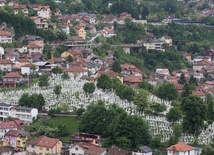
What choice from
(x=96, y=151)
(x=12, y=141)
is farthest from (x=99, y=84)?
(x=96, y=151)

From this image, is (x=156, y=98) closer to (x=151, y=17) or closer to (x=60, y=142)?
(x=60, y=142)

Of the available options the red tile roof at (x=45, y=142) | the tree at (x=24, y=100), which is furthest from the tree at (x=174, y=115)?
the tree at (x=24, y=100)

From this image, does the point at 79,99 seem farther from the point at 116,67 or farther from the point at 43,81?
the point at 116,67

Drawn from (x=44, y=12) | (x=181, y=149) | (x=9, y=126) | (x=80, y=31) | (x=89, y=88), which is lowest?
(x=181, y=149)

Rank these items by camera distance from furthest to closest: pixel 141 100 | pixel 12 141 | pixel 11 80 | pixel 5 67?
pixel 5 67 < pixel 11 80 < pixel 141 100 < pixel 12 141

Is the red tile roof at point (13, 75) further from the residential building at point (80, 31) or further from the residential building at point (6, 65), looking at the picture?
the residential building at point (80, 31)

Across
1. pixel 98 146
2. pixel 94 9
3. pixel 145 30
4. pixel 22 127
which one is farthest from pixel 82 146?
pixel 94 9

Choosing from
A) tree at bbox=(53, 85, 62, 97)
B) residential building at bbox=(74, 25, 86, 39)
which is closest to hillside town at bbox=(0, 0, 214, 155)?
tree at bbox=(53, 85, 62, 97)
